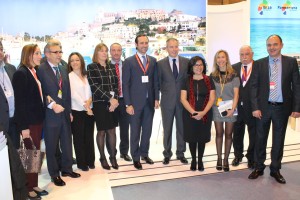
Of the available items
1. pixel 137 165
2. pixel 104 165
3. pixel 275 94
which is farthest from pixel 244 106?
pixel 104 165

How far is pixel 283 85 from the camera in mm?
3227

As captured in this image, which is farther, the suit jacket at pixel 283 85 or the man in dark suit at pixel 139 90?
the man in dark suit at pixel 139 90

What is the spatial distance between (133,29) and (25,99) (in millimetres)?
3260

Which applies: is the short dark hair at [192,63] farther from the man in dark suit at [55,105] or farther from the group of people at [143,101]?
the man in dark suit at [55,105]

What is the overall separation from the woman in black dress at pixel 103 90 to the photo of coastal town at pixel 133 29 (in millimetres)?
2035

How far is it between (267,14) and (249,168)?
13.4 ft

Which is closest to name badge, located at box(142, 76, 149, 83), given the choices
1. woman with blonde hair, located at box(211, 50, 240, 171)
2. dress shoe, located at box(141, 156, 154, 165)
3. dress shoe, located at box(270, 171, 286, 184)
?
woman with blonde hair, located at box(211, 50, 240, 171)

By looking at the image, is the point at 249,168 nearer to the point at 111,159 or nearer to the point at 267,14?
the point at 111,159

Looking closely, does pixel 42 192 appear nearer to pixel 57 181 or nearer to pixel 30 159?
pixel 57 181

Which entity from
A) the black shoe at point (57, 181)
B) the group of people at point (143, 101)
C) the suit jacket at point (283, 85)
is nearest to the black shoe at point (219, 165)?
the group of people at point (143, 101)

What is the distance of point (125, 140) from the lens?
4.29m

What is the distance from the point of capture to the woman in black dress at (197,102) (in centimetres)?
352

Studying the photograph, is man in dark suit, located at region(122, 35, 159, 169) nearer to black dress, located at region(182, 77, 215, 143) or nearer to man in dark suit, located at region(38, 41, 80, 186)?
black dress, located at region(182, 77, 215, 143)

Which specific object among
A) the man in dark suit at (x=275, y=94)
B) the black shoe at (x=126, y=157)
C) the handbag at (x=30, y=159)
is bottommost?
the black shoe at (x=126, y=157)
